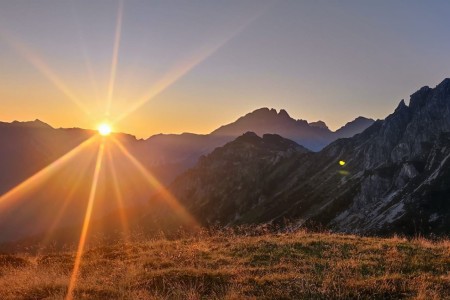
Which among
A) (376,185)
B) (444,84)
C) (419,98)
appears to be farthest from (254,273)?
(419,98)

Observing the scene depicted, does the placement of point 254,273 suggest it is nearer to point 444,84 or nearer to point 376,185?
point 376,185

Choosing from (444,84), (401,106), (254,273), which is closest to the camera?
(254,273)

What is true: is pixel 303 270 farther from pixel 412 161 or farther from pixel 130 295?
pixel 412 161

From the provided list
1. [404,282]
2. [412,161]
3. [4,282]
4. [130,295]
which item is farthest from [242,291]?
[412,161]

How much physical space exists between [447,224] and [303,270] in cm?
7288

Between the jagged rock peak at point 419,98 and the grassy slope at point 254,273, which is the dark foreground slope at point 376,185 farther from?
the grassy slope at point 254,273

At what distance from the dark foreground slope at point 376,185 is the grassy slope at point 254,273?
178ft

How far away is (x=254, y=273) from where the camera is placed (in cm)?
1146

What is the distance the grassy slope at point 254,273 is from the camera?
9289 mm

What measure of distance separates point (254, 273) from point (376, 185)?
117m

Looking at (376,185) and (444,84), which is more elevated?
(444,84)

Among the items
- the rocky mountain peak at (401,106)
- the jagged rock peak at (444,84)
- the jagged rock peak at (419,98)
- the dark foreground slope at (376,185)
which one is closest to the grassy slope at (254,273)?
the dark foreground slope at (376,185)

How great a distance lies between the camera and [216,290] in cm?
992

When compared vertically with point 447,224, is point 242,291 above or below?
above
